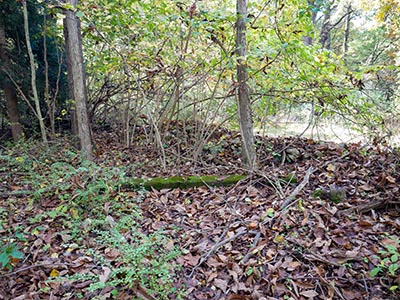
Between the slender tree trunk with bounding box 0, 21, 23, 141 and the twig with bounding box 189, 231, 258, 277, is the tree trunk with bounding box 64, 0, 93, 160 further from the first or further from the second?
the twig with bounding box 189, 231, 258, 277

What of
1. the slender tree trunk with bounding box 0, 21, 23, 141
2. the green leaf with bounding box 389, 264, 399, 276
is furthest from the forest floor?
the slender tree trunk with bounding box 0, 21, 23, 141

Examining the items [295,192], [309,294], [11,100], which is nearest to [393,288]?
[309,294]

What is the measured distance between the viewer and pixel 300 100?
4293 mm

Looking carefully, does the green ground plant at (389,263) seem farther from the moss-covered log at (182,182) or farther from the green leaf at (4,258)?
the green leaf at (4,258)

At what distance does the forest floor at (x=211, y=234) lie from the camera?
202 centimetres

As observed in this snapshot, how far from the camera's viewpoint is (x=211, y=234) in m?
2.66

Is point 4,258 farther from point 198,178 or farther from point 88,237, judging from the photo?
point 198,178

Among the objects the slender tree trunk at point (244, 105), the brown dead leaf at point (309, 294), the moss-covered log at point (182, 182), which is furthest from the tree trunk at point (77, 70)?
the brown dead leaf at point (309, 294)

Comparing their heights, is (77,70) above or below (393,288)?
above

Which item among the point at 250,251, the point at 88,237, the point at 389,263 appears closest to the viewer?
the point at 389,263

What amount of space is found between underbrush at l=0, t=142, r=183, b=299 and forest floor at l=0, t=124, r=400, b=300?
0.01m

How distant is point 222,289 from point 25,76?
5.39 meters

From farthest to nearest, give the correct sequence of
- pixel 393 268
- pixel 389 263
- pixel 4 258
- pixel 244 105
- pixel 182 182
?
pixel 244 105
pixel 182 182
pixel 389 263
pixel 393 268
pixel 4 258

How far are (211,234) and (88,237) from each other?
113 centimetres
